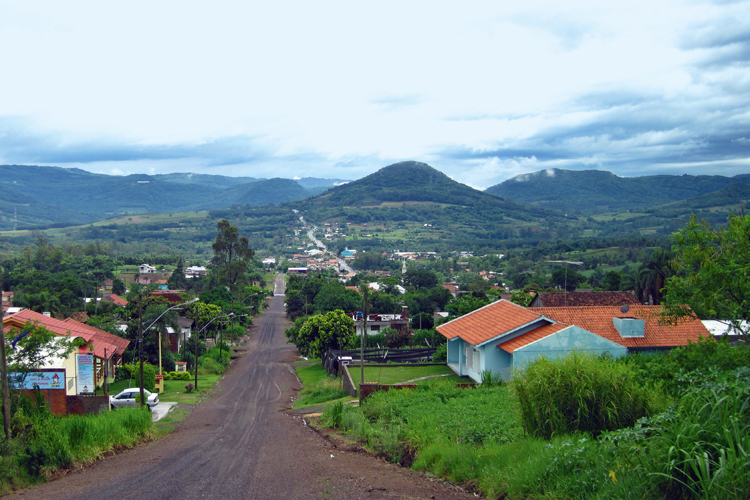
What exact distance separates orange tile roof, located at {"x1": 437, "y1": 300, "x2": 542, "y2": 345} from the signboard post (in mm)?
17050

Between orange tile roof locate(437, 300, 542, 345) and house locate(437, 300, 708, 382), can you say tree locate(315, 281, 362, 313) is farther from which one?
house locate(437, 300, 708, 382)

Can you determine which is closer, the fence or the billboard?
the billboard

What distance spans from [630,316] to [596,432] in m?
16.6

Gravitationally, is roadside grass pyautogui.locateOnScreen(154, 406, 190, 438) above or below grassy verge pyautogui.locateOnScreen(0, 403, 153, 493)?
below

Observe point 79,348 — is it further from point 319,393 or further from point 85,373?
point 319,393

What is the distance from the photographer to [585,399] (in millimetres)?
10062

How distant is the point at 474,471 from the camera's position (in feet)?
30.7

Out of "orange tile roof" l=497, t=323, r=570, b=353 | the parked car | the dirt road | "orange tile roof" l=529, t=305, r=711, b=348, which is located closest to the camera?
the dirt road

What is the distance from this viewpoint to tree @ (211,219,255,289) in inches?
3068

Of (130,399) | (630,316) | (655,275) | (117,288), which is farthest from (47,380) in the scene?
(117,288)

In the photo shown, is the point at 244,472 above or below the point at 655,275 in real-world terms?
above

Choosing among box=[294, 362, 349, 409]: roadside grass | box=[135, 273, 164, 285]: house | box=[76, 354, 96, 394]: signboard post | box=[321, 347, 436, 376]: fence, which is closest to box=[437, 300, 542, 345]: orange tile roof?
box=[294, 362, 349, 409]: roadside grass

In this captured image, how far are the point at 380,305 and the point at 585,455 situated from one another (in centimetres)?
6132

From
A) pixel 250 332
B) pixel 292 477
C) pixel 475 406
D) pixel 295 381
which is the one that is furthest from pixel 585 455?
pixel 250 332
